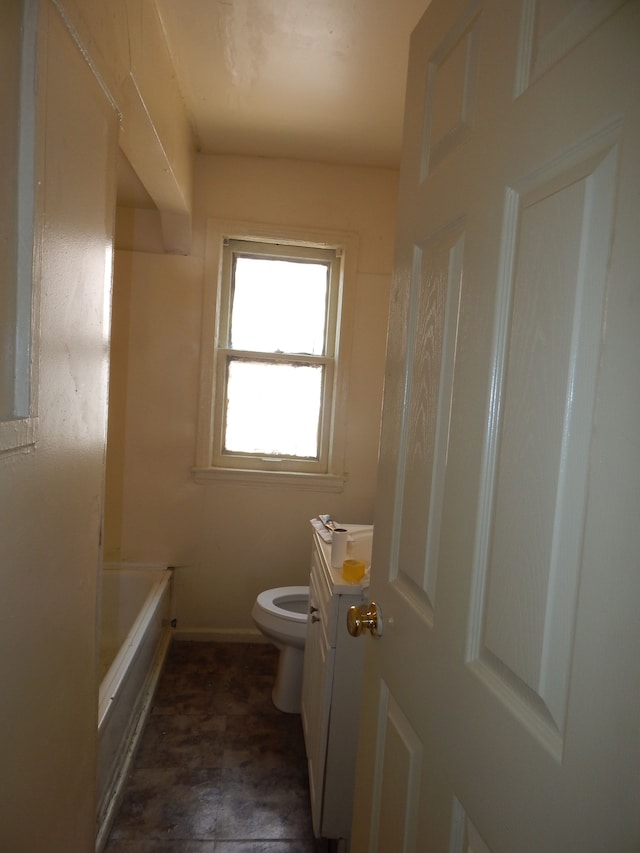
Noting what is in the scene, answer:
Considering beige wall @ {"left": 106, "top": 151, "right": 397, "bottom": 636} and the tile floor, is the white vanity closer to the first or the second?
the tile floor

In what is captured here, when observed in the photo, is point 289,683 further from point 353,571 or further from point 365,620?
point 365,620

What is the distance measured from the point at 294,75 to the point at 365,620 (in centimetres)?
207

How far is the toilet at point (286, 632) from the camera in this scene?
2.29 m

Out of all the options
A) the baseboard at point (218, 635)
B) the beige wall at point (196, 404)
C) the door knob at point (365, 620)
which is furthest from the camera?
the baseboard at point (218, 635)

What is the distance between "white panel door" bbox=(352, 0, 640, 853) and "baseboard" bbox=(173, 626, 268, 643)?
215 cm

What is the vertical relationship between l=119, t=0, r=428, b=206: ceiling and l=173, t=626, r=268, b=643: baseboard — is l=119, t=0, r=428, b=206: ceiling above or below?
above

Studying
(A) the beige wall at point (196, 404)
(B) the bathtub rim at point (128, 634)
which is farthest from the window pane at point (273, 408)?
(B) the bathtub rim at point (128, 634)

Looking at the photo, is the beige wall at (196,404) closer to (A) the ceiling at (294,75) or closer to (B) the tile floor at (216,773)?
(A) the ceiling at (294,75)

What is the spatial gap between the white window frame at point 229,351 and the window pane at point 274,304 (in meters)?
0.08

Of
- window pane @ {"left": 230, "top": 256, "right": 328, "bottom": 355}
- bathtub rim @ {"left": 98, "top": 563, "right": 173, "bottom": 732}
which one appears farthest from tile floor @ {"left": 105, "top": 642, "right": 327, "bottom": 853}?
window pane @ {"left": 230, "top": 256, "right": 328, "bottom": 355}

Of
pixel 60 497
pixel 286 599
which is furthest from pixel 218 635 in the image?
pixel 60 497

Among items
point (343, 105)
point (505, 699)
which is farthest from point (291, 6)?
point (505, 699)

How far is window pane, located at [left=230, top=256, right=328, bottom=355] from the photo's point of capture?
3.07 m

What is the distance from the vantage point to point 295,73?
2135 millimetres
